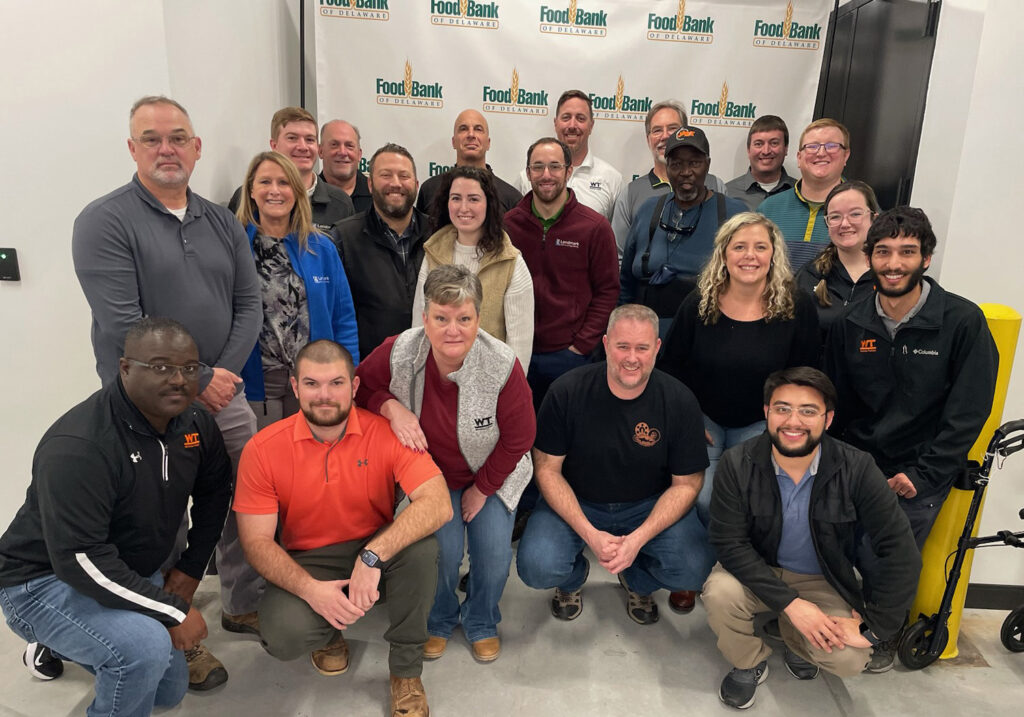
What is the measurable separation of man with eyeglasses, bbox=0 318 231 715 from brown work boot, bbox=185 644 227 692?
Answer: 356 mm

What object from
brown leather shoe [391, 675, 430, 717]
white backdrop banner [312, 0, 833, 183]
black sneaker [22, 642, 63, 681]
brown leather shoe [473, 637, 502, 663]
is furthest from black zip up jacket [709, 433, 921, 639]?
white backdrop banner [312, 0, 833, 183]

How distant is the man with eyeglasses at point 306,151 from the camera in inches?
127

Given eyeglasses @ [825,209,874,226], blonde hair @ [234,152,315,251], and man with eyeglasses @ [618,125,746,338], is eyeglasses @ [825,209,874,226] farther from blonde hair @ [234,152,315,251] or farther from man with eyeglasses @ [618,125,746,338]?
Answer: blonde hair @ [234,152,315,251]

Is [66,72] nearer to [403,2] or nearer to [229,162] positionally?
[229,162]

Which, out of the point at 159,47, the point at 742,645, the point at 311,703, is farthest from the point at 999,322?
the point at 159,47

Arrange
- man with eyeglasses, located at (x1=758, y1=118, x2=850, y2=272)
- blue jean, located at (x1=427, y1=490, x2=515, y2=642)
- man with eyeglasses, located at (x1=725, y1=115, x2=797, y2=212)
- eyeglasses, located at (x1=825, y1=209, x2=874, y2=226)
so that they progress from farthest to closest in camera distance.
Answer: man with eyeglasses, located at (x1=725, y1=115, x2=797, y2=212) < man with eyeglasses, located at (x1=758, y1=118, x2=850, y2=272) < eyeglasses, located at (x1=825, y1=209, x2=874, y2=226) < blue jean, located at (x1=427, y1=490, x2=515, y2=642)

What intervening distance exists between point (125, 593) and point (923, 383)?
2.64 metres

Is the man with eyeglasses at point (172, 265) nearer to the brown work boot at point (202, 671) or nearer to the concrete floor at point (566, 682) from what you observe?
the brown work boot at point (202, 671)

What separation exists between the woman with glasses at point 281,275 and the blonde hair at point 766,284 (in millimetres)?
1490

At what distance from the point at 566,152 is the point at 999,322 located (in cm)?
183

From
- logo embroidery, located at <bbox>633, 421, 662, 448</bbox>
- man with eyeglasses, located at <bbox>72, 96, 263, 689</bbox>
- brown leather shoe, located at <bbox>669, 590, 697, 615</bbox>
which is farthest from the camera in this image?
brown leather shoe, located at <bbox>669, 590, 697, 615</bbox>

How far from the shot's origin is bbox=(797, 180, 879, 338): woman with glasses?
2736 millimetres

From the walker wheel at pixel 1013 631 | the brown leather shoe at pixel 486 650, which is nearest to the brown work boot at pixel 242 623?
the brown leather shoe at pixel 486 650

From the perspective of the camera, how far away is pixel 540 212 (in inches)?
124
